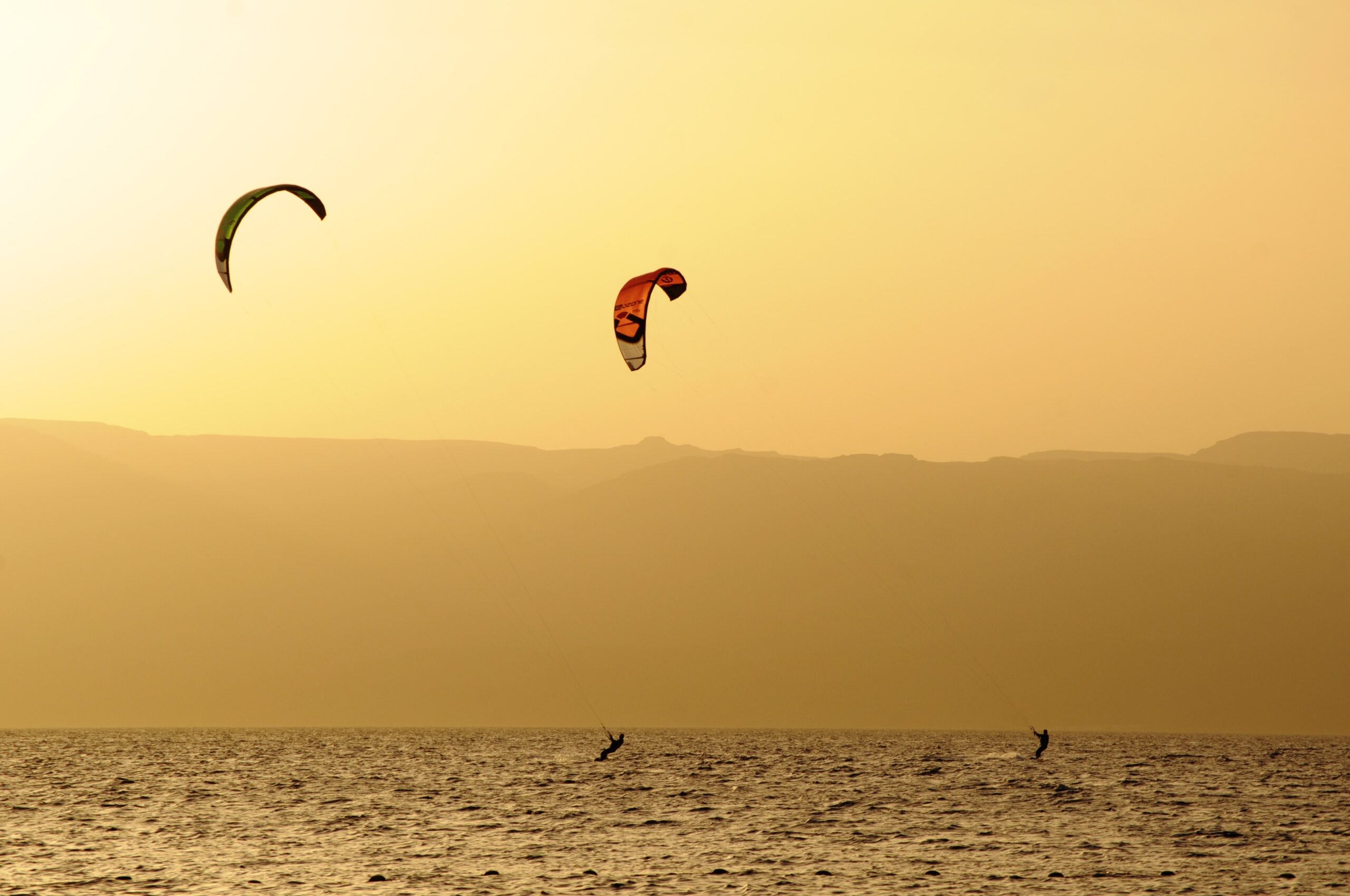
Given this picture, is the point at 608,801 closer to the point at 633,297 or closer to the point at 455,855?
the point at 455,855

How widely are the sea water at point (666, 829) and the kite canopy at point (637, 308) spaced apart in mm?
15074

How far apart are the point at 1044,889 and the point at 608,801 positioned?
3029cm

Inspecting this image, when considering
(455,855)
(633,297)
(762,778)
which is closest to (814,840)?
(455,855)

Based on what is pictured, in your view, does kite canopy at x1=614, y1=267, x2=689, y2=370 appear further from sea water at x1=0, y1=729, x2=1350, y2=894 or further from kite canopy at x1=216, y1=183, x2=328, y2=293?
sea water at x1=0, y1=729, x2=1350, y2=894

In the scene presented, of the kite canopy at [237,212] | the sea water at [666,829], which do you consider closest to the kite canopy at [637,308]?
the kite canopy at [237,212]

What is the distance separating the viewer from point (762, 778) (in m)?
85.5

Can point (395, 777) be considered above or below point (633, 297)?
below

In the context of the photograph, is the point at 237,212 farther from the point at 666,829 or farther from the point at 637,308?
the point at 666,829

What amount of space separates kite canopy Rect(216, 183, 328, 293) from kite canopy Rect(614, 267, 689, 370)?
995cm

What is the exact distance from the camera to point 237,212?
39125mm

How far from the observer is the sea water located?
3578cm

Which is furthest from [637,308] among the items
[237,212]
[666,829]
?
[666,829]

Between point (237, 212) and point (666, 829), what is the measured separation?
25.1 m

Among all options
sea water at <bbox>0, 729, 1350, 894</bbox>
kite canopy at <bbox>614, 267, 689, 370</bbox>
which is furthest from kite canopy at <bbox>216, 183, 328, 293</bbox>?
sea water at <bbox>0, 729, 1350, 894</bbox>
